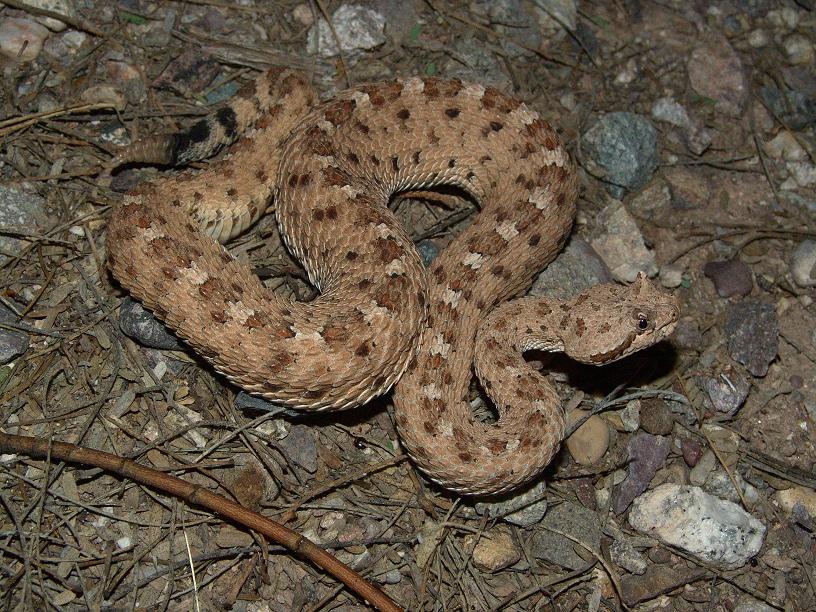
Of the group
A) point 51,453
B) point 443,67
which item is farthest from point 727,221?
point 51,453

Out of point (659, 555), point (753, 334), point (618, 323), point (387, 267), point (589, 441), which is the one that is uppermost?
point (387, 267)

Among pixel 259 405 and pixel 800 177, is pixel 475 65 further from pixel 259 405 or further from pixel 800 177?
pixel 259 405

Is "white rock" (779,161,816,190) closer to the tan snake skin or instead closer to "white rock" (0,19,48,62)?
the tan snake skin

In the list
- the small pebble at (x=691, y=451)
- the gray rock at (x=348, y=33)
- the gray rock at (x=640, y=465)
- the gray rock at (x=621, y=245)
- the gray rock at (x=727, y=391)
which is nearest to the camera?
the gray rock at (x=640, y=465)

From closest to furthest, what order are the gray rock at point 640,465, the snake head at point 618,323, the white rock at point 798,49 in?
the snake head at point 618,323 < the gray rock at point 640,465 < the white rock at point 798,49

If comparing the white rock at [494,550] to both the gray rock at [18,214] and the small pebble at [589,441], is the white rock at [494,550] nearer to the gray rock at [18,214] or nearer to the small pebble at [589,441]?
the small pebble at [589,441]

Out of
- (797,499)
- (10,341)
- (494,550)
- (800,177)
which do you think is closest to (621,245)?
(800,177)

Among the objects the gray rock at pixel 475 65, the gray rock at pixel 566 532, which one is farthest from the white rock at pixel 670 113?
the gray rock at pixel 566 532
